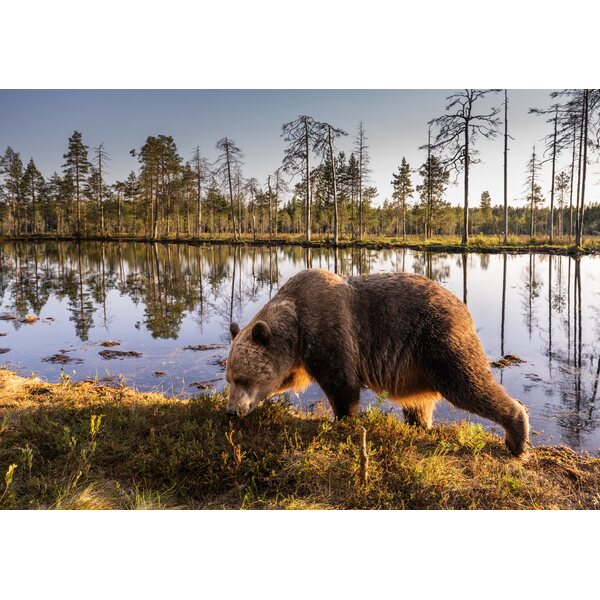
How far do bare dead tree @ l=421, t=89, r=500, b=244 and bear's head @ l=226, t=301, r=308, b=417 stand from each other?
281 inches

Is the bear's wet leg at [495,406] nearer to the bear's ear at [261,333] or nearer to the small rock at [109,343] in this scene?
the bear's ear at [261,333]

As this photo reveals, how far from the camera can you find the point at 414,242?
2419cm

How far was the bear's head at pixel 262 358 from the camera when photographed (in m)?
4.32

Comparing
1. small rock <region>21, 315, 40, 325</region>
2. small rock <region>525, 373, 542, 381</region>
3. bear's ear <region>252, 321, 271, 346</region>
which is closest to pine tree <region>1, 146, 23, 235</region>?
small rock <region>21, 315, 40, 325</region>

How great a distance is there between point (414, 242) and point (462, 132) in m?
12.6

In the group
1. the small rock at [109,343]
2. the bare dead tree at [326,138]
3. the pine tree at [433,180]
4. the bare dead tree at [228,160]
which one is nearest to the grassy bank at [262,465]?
the small rock at [109,343]

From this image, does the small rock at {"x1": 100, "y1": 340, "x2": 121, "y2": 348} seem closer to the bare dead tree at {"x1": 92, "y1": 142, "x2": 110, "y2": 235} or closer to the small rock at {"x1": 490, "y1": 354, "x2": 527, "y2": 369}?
the bare dead tree at {"x1": 92, "y1": 142, "x2": 110, "y2": 235}

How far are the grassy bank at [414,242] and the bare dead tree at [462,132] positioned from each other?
845 cm

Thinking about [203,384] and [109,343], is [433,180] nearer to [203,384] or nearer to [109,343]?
[203,384]

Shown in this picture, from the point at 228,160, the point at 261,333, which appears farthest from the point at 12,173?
the point at 261,333

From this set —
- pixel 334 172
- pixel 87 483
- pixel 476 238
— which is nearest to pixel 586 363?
pixel 87 483

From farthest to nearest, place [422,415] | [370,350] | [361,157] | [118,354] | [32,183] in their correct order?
1. [361,157]
2. [32,183]
3. [118,354]
4. [422,415]
5. [370,350]

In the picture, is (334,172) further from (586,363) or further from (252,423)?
(252,423)

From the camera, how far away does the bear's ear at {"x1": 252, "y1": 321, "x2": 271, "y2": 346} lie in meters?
4.34
